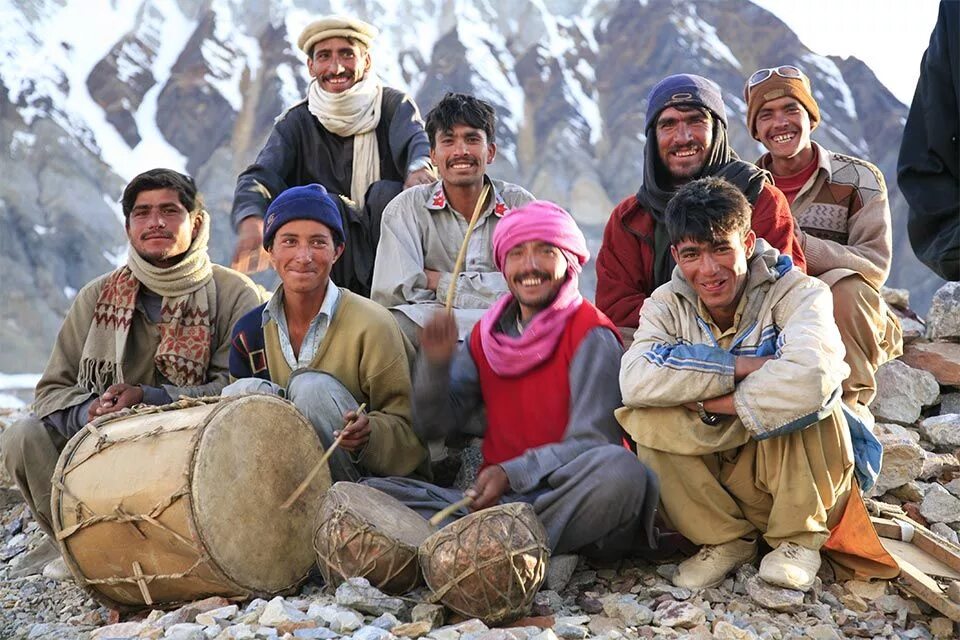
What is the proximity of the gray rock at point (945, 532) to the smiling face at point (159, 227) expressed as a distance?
11.5ft

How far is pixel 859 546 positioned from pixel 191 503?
226 centimetres

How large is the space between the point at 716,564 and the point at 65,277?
112 ft

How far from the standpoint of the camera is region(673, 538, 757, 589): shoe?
3525 mm

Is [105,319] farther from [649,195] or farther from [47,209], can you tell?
[47,209]


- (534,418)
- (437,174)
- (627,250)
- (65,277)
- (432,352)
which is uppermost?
(437,174)

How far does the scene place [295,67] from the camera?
1646 inches

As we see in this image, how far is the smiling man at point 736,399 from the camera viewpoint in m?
3.38

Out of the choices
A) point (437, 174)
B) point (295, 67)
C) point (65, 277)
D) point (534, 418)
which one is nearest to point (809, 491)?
point (534, 418)

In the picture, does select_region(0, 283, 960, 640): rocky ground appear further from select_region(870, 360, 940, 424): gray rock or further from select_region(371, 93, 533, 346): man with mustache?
select_region(371, 93, 533, 346): man with mustache

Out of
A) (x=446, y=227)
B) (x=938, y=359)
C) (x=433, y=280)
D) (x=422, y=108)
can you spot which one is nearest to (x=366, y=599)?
(x=433, y=280)

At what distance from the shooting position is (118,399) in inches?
172

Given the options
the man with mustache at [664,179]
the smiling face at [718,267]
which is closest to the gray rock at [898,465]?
the man with mustache at [664,179]

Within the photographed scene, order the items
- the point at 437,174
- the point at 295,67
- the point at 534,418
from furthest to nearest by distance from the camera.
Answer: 1. the point at 295,67
2. the point at 437,174
3. the point at 534,418

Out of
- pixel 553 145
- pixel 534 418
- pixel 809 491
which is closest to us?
pixel 809 491
